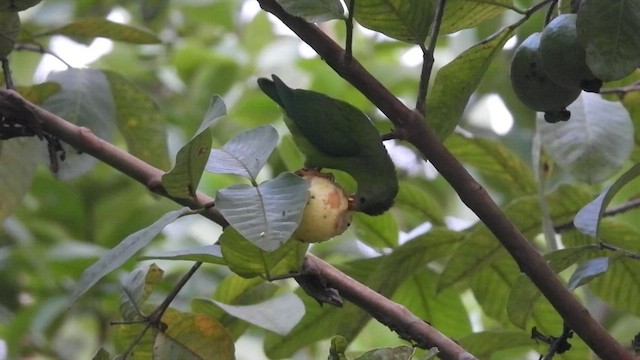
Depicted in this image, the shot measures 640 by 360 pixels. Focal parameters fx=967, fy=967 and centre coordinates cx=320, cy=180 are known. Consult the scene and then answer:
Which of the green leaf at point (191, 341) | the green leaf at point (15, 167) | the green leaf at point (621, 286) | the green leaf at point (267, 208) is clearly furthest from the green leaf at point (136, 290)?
the green leaf at point (621, 286)

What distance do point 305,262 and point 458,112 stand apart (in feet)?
0.45

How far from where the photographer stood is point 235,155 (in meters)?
0.59

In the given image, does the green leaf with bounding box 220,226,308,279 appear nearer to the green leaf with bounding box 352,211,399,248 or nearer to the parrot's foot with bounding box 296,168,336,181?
the parrot's foot with bounding box 296,168,336,181

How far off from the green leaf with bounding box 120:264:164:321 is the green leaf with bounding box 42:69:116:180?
0.73ft

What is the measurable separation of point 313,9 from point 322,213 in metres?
0.11

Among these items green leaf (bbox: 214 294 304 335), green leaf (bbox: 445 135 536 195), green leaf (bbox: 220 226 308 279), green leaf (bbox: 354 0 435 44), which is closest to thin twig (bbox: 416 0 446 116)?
green leaf (bbox: 354 0 435 44)

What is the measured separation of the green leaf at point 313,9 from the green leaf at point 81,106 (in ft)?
1.19

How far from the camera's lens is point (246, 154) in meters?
0.59

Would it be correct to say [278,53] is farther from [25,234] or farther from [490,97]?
[25,234]

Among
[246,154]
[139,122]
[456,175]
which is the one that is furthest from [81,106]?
[456,175]

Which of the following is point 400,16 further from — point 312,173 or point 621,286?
point 621,286

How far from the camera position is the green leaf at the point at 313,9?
0.53 metres

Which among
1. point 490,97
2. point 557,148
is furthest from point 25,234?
point 557,148

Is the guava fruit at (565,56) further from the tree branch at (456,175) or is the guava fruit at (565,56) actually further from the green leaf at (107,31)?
the green leaf at (107,31)
